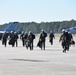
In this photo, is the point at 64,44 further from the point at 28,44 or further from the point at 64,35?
the point at 28,44

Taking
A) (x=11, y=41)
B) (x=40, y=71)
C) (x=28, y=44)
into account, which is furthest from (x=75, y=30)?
(x=40, y=71)

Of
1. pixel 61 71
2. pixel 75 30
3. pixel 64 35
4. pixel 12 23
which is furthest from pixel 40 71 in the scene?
pixel 75 30

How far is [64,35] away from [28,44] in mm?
6697

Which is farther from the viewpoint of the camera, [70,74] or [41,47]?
[41,47]

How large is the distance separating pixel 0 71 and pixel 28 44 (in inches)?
822

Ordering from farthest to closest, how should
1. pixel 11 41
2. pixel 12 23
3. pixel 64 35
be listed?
pixel 12 23
pixel 11 41
pixel 64 35

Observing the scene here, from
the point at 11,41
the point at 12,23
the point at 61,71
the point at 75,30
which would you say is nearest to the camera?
the point at 61,71

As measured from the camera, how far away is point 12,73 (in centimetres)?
1619

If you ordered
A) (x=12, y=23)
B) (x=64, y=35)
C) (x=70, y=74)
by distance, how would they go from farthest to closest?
(x=12, y=23) → (x=64, y=35) → (x=70, y=74)

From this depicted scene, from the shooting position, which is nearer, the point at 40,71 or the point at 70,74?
the point at 70,74

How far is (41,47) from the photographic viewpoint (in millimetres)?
37469

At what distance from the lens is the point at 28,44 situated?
37906 millimetres

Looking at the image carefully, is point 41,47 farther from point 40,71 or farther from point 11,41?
point 40,71

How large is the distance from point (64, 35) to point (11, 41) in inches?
608
